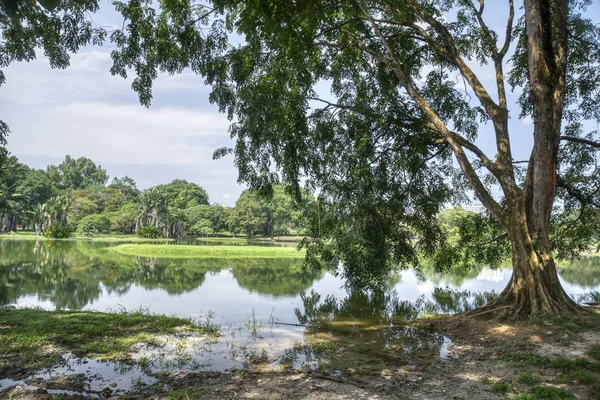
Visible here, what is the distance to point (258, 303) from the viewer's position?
45.1 ft

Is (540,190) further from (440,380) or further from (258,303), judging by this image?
(258,303)

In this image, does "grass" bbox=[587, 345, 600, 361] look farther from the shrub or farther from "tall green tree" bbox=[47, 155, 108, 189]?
"tall green tree" bbox=[47, 155, 108, 189]

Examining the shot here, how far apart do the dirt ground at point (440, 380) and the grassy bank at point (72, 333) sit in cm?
171

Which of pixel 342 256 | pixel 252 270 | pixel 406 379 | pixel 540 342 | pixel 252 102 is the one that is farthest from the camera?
pixel 252 270

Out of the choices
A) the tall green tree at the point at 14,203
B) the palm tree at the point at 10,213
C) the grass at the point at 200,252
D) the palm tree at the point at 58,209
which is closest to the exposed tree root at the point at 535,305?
the grass at the point at 200,252

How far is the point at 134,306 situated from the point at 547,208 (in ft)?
39.0

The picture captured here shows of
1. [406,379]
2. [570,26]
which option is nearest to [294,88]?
[406,379]

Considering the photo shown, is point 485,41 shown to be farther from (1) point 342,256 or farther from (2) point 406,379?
(2) point 406,379

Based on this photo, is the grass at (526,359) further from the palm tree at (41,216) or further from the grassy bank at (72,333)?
the palm tree at (41,216)

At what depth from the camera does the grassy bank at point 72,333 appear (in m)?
6.61

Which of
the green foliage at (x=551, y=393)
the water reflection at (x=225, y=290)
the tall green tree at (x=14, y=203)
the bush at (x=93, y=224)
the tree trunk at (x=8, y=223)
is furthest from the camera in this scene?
the tree trunk at (x=8, y=223)

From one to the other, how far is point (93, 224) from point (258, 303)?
62469 millimetres

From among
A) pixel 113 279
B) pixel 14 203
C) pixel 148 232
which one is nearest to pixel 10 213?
pixel 14 203

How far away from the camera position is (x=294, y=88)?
1063 cm
